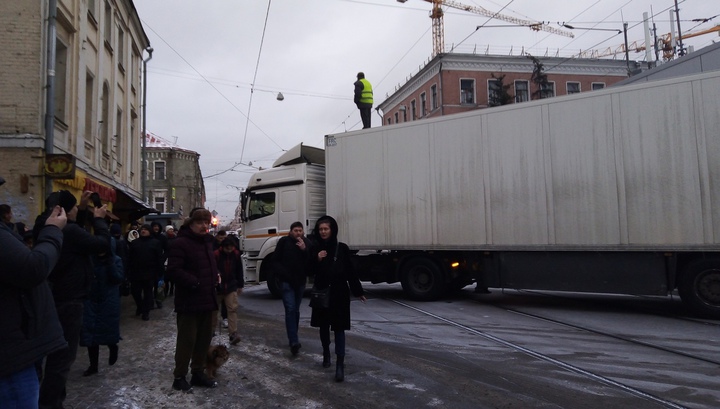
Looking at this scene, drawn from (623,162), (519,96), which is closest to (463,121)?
(623,162)

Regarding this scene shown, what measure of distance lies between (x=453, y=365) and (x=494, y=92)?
39429 mm

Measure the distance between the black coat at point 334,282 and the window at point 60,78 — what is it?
969cm

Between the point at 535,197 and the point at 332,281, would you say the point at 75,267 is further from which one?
the point at 535,197

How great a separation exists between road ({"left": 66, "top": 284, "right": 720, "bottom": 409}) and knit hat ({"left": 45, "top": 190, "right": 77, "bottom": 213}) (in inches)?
81.3

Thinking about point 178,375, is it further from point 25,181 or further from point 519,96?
point 519,96

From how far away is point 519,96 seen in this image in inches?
1777

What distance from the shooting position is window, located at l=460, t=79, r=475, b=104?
44.2 meters

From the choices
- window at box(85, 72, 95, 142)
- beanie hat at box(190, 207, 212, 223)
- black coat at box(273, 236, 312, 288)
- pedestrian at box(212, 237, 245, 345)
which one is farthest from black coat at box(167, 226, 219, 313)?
window at box(85, 72, 95, 142)

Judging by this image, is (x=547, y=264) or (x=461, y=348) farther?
(x=547, y=264)

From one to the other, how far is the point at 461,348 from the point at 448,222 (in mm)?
4614

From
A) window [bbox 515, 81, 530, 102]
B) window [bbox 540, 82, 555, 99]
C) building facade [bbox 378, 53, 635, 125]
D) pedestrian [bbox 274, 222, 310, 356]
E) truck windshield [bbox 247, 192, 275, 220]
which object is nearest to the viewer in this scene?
pedestrian [bbox 274, 222, 310, 356]

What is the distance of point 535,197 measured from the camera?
10.8 meters

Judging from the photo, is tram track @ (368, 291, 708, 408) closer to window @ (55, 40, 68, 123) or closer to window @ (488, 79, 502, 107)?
window @ (55, 40, 68, 123)

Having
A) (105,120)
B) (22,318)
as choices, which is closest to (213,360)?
(22,318)
